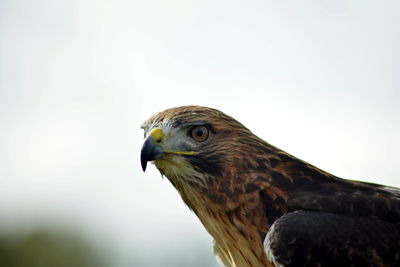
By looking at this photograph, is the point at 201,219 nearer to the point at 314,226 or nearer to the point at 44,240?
the point at 314,226

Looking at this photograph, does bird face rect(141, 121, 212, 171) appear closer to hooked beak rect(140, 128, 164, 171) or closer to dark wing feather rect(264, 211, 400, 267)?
hooked beak rect(140, 128, 164, 171)

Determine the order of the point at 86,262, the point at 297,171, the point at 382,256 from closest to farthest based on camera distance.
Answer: the point at 382,256 < the point at 297,171 < the point at 86,262

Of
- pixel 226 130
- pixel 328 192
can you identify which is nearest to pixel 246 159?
pixel 226 130

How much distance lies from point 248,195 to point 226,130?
80 centimetres

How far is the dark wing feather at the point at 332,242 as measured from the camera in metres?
5.03

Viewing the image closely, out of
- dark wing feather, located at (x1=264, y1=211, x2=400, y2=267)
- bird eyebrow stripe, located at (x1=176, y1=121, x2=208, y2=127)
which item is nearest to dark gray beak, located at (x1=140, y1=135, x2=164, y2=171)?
bird eyebrow stripe, located at (x1=176, y1=121, x2=208, y2=127)

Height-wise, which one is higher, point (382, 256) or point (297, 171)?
point (297, 171)

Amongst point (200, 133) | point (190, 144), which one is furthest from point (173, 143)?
point (200, 133)

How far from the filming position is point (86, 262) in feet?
82.1

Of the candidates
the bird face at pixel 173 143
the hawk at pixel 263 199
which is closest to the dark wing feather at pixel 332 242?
the hawk at pixel 263 199

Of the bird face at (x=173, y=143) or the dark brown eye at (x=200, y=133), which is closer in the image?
the bird face at (x=173, y=143)

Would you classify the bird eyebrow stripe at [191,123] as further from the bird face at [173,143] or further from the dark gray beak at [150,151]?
the dark gray beak at [150,151]

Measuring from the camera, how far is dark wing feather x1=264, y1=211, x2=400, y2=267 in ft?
16.5

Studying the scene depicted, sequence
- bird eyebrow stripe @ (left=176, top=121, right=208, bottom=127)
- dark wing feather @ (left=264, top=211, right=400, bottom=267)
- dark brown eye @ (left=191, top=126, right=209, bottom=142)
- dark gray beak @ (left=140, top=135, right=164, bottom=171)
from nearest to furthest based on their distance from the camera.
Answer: dark wing feather @ (left=264, top=211, right=400, bottom=267) → dark gray beak @ (left=140, top=135, right=164, bottom=171) → bird eyebrow stripe @ (left=176, top=121, right=208, bottom=127) → dark brown eye @ (left=191, top=126, right=209, bottom=142)
